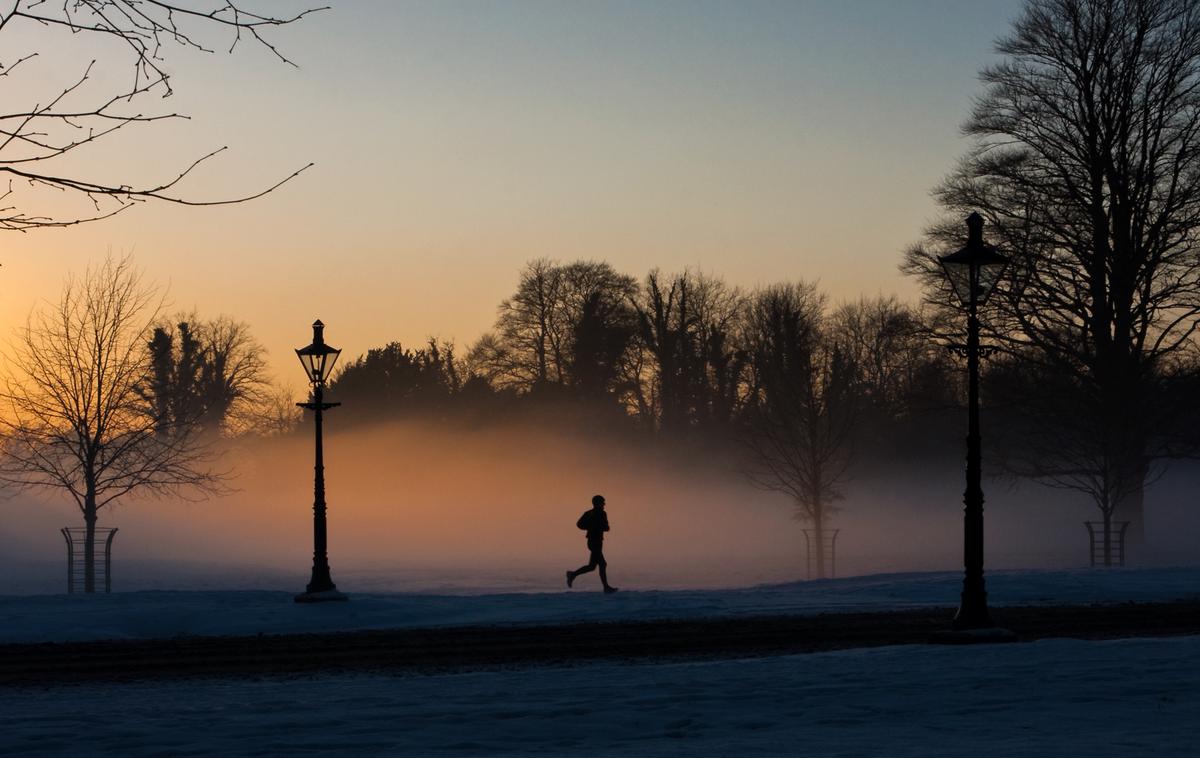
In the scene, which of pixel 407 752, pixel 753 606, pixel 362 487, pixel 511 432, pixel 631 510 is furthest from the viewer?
pixel 362 487

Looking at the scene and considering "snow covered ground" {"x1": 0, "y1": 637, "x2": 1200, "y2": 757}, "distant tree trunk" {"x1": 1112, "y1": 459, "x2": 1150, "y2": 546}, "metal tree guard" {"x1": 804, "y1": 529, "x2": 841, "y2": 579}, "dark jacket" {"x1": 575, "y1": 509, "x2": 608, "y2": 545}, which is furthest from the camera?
"metal tree guard" {"x1": 804, "y1": 529, "x2": 841, "y2": 579}

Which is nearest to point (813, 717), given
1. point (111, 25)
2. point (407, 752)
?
point (407, 752)

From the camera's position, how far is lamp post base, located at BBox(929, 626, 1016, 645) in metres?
14.6

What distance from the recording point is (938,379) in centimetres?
3844

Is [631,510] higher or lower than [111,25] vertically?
lower

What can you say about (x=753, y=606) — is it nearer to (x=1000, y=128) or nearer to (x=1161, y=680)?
(x=1161, y=680)

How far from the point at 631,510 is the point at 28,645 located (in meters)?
53.4

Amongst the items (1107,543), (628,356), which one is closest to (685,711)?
(1107,543)

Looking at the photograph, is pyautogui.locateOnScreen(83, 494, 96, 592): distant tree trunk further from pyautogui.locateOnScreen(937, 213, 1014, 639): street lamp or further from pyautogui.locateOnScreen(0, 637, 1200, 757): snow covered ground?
pyautogui.locateOnScreen(937, 213, 1014, 639): street lamp

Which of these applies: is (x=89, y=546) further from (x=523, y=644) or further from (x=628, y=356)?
(x=628, y=356)

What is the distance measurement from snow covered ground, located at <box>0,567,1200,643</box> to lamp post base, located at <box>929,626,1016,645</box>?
4681mm

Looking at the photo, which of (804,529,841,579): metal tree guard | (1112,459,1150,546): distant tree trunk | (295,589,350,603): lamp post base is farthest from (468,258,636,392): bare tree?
(295,589,350,603): lamp post base

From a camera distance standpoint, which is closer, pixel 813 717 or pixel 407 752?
pixel 407 752

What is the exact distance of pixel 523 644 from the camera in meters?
15.8
